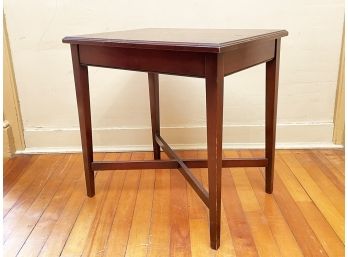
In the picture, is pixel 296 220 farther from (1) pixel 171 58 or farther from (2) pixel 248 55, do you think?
(1) pixel 171 58

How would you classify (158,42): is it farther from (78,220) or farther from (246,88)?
(246,88)

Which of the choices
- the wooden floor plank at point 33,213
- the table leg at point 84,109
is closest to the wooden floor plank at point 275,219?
the table leg at point 84,109

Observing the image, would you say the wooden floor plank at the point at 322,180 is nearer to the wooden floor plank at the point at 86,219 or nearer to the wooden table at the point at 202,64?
the wooden table at the point at 202,64

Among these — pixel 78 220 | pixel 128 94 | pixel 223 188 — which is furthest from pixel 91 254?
pixel 128 94

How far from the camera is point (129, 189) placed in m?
1.41

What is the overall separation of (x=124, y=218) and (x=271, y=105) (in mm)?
650

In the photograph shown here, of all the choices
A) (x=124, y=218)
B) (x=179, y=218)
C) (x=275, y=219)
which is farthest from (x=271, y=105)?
(x=124, y=218)

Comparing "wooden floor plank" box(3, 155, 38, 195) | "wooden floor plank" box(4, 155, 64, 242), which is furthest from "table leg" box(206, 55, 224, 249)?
"wooden floor plank" box(3, 155, 38, 195)

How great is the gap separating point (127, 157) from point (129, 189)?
34 centimetres

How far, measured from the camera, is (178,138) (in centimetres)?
176

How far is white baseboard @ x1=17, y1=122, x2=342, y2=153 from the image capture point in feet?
5.69

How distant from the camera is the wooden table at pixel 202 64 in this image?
87 cm

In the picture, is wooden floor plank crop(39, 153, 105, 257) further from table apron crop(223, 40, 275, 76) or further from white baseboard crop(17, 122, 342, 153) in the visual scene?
table apron crop(223, 40, 275, 76)

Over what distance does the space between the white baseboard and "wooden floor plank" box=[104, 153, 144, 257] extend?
0.26 meters
